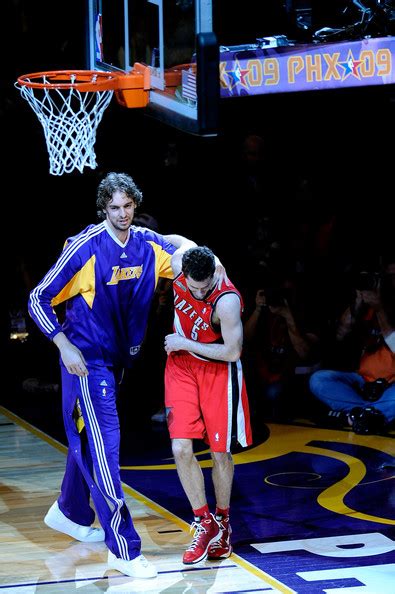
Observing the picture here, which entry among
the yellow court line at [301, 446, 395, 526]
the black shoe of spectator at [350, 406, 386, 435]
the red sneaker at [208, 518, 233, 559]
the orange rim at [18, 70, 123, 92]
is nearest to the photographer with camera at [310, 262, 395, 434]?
the black shoe of spectator at [350, 406, 386, 435]

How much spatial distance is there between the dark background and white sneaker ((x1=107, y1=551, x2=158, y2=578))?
552 centimetres

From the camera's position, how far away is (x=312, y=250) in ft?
36.4

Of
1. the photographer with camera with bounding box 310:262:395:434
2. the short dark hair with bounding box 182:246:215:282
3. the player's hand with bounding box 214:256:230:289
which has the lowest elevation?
the photographer with camera with bounding box 310:262:395:434

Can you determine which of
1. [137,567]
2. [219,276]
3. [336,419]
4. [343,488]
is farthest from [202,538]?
[336,419]

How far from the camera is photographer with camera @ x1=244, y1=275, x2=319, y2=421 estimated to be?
31.5 ft

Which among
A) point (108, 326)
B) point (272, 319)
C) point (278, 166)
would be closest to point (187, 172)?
point (278, 166)

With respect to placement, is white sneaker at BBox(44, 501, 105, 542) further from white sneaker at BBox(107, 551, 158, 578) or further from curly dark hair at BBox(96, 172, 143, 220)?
curly dark hair at BBox(96, 172, 143, 220)

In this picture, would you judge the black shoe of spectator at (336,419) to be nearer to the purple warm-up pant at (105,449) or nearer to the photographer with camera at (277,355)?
the photographer with camera at (277,355)

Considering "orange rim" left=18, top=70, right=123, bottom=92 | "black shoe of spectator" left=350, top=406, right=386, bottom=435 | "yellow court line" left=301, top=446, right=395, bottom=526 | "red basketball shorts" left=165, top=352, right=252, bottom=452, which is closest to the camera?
"red basketball shorts" left=165, top=352, right=252, bottom=452

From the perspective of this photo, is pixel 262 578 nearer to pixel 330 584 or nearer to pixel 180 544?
pixel 330 584

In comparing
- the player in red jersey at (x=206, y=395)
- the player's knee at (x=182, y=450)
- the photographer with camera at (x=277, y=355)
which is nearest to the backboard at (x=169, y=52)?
the player in red jersey at (x=206, y=395)

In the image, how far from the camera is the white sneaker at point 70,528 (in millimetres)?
6266

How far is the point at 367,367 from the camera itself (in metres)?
9.23

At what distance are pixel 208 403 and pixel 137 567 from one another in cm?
92
